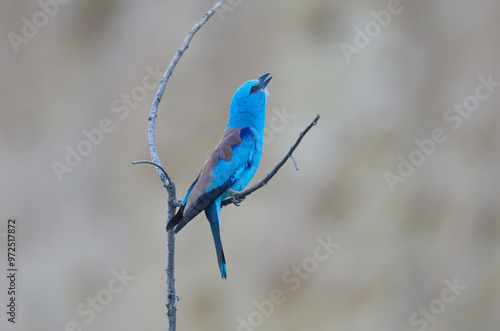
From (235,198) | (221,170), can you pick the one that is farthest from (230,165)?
(235,198)

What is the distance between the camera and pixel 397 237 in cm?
609

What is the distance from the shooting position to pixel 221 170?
7.62ft

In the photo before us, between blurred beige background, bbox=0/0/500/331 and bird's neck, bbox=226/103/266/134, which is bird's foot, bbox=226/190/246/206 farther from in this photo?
blurred beige background, bbox=0/0/500/331

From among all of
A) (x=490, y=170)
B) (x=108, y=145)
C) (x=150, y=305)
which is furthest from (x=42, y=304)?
(x=490, y=170)

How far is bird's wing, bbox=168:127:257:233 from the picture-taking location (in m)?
2.08

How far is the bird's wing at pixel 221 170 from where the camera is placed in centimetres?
208

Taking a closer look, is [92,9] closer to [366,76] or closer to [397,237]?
[366,76]

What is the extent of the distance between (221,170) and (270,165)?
151 inches

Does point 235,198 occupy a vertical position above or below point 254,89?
below

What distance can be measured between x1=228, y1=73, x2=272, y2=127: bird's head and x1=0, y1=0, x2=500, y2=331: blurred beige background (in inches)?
134

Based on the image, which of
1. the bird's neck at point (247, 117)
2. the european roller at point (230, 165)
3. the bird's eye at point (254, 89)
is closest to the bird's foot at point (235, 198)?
the european roller at point (230, 165)

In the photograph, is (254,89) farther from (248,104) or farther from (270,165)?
(270,165)

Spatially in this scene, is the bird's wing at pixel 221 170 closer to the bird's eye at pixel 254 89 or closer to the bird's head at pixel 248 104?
the bird's head at pixel 248 104

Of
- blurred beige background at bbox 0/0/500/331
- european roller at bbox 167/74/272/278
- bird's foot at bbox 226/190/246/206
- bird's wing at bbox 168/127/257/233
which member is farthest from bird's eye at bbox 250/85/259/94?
blurred beige background at bbox 0/0/500/331
